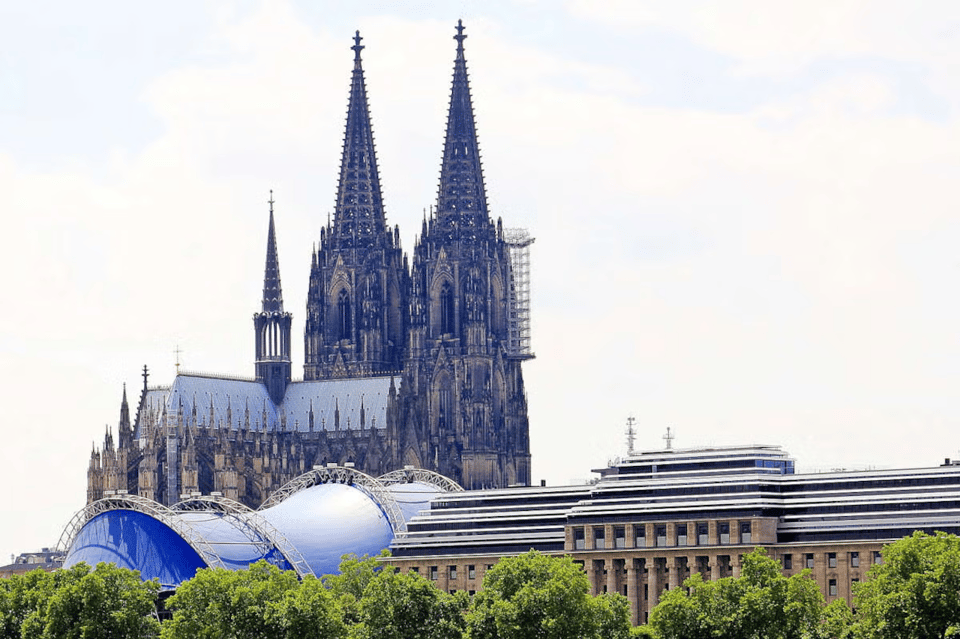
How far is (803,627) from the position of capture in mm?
127812

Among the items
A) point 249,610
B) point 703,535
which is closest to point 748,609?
point 249,610

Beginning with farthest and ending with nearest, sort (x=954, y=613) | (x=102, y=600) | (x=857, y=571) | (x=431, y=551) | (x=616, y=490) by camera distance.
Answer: (x=431, y=551)
(x=616, y=490)
(x=857, y=571)
(x=102, y=600)
(x=954, y=613)

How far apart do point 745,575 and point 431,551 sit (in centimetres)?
5713

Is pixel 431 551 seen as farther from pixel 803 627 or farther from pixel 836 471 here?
pixel 803 627

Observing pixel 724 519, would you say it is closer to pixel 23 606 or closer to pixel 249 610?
pixel 249 610

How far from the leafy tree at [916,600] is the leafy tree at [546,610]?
14.4m

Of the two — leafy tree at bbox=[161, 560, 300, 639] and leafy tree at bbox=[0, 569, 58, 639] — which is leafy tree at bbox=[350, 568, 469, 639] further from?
leafy tree at bbox=[0, 569, 58, 639]

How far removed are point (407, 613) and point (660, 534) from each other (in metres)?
33.8

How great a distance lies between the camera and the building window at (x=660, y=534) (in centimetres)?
16775

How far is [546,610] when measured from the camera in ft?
433

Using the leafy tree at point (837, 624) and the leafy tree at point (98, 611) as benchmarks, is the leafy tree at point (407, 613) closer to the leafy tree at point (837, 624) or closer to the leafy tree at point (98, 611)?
the leafy tree at point (98, 611)

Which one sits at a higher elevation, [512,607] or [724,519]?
[724,519]

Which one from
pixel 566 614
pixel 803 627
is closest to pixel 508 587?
pixel 566 614

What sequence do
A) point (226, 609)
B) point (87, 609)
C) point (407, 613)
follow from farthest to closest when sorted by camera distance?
point (87, 609) → point (407, 613) → point (226, 609)
